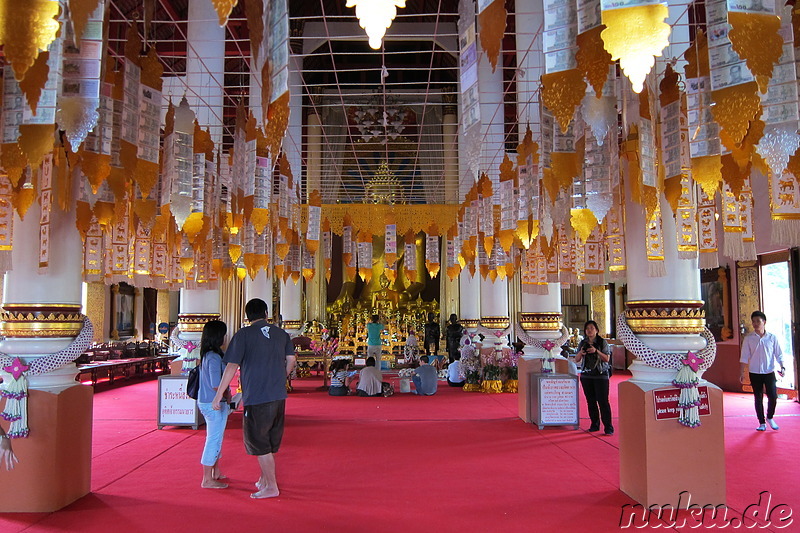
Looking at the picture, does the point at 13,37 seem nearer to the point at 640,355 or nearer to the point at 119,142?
the point at 119,142

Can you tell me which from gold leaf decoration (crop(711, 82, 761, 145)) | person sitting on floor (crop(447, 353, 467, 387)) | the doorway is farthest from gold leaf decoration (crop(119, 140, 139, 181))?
the doorway

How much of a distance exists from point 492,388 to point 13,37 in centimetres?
911

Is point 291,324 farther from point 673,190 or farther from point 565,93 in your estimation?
point 565,93

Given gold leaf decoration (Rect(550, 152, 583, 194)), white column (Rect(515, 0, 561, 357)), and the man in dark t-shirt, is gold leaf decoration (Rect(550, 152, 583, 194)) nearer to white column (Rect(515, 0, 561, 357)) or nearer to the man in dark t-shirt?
the man in dark t-shirt

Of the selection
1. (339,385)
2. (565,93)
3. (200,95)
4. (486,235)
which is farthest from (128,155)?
(339,385)

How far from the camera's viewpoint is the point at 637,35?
232 centimetres

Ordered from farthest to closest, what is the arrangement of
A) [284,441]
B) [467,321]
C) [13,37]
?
1. [467,321]
2. [284,441]
3. [13,37]

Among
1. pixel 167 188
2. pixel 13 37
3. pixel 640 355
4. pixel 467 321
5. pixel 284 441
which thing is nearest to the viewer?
pixel 13 37

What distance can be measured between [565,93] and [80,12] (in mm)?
2366

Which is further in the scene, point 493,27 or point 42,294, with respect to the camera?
point 42,294

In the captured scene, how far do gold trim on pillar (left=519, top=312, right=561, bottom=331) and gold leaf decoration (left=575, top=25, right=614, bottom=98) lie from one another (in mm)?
5315

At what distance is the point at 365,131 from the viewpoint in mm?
14461

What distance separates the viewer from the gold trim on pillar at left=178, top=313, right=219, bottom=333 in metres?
7.80

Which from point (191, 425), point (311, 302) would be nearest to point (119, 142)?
point (191, 425)
